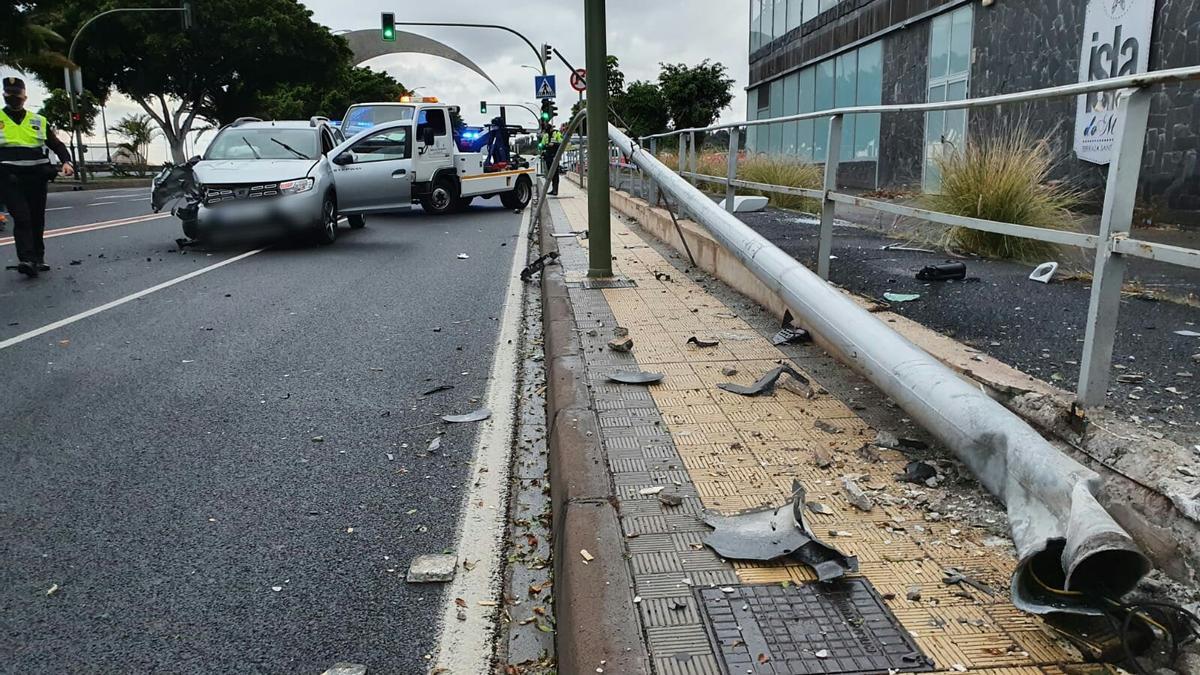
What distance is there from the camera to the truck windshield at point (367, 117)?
791 inches

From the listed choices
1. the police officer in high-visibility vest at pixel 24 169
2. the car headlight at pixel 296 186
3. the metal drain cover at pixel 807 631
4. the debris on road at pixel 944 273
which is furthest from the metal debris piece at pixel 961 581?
the car headlight at pixel 296 186

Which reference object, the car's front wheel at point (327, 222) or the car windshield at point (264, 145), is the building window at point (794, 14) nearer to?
the car windshield at point (264, 145)

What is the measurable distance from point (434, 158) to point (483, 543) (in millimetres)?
15481

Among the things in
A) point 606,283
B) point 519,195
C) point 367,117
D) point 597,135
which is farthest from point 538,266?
point 367,117

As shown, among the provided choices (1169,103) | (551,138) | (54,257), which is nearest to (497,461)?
(54,257)

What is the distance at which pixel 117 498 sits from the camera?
12.7 ft

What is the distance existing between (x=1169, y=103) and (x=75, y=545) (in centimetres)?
1280

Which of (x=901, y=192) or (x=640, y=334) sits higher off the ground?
(x=901, y=192)

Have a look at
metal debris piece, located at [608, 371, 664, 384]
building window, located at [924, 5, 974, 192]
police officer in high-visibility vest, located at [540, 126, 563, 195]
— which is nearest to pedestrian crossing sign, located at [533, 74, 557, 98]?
police officer in high-visibility vest, located at [540, 126, 563, 195]

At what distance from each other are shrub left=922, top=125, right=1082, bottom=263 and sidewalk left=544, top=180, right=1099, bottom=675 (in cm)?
341

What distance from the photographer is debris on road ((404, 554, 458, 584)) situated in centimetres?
319

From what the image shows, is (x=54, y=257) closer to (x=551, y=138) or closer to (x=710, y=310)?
(x=710, y=310)

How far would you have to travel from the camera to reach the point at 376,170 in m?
15.7

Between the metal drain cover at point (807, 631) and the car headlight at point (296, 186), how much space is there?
36.0ft
